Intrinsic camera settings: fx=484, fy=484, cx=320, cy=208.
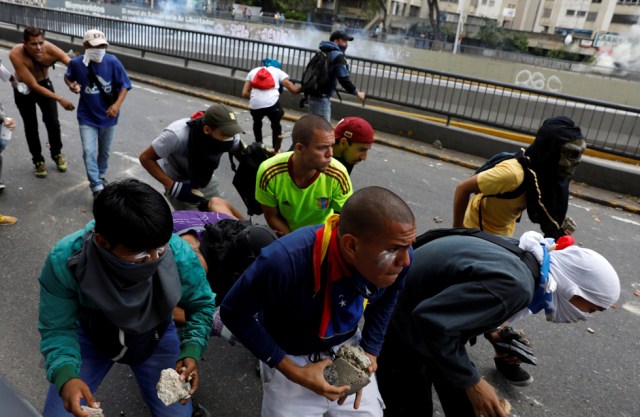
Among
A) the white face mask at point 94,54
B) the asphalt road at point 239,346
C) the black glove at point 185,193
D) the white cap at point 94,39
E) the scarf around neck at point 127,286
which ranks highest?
the white cap at point 94,39

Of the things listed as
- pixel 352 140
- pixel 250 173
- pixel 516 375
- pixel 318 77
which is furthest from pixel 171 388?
pixel 318 77

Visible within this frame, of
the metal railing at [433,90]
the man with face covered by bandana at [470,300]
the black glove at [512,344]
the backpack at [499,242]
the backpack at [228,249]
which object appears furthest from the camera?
the metal railing at [433,90]

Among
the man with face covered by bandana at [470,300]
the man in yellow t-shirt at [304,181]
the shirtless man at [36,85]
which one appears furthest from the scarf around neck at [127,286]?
the shirtless man at [36,85]

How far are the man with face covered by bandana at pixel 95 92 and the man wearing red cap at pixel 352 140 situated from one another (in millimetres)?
3034

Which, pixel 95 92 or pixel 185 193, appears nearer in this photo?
pixel 185 193

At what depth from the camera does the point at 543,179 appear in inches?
→ 137

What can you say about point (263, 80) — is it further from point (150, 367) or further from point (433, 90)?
point (150, 367)

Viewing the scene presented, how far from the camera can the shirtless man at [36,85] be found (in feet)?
18.4

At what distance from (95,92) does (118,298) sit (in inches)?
171

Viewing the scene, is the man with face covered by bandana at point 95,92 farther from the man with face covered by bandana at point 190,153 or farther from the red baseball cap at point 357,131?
the red baseball cap at point 357,131

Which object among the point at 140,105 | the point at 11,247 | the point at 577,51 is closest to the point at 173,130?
the point at 11,247

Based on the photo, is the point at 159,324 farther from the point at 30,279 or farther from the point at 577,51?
the point at 577,51

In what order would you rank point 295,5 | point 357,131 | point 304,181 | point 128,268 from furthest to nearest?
point 295,5
point 357,131
point 304,181
point 128,268

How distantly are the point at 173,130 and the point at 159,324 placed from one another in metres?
2.19
